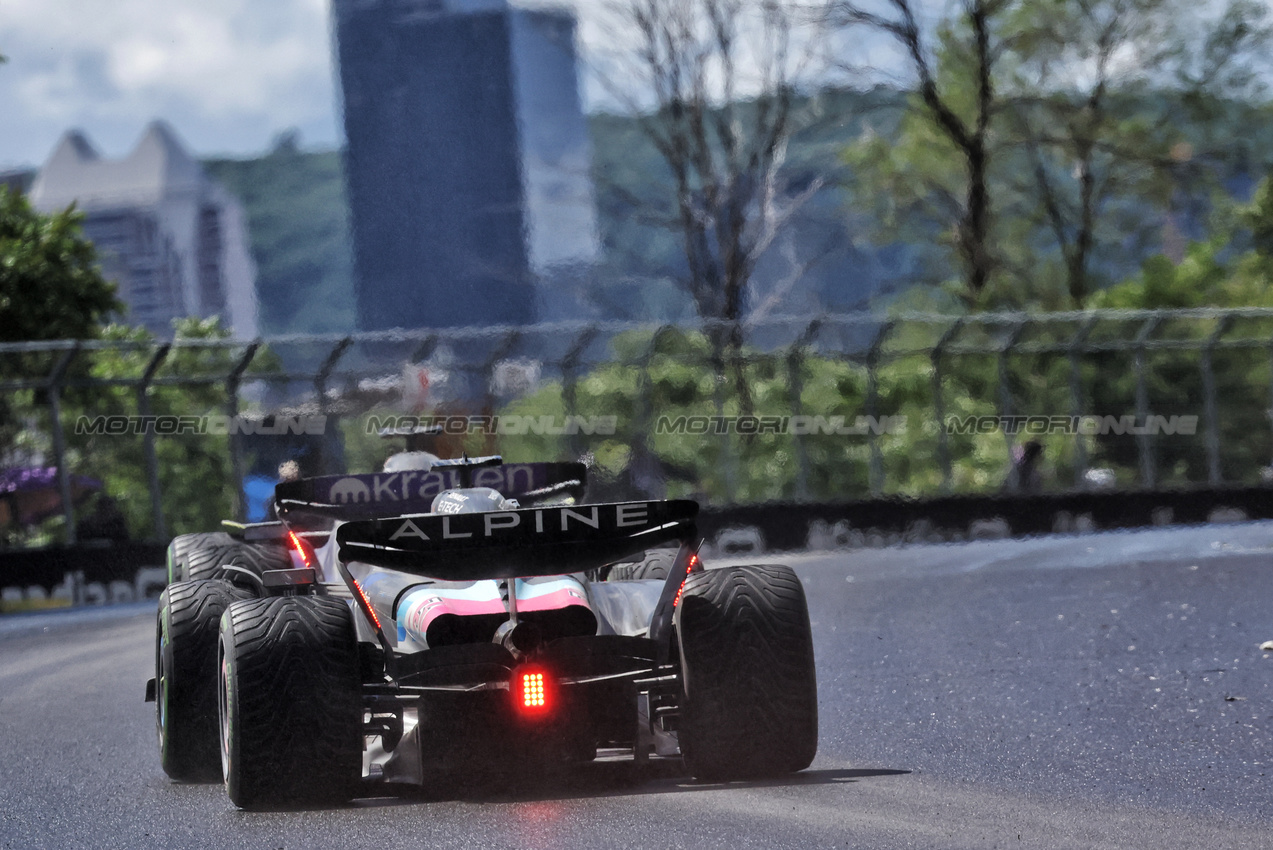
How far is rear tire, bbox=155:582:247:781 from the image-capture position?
22.0 feet

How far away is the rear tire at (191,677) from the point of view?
670 centimetres

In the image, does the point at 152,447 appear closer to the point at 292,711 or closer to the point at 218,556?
the point at 218,556

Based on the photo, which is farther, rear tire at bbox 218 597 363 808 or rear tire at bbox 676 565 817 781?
rear tire at bbox 676 565 817 781

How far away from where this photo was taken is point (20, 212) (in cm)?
2627

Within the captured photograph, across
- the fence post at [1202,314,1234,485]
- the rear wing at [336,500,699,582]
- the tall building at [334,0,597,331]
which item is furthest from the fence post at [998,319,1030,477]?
the rear wing at [336,500,699,582]

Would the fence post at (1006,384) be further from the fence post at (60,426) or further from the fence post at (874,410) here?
the fence post at (60,426)

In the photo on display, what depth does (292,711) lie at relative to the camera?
5.82m

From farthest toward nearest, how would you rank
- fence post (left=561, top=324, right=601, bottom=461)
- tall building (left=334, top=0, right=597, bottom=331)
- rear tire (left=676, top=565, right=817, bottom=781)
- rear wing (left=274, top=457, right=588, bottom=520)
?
tall building (left=334, top=0, right=597, bottom=331) < fence post (left=561, top=324, right=601, bottom=461) < rear wing (left=274, top=457, right=588, bottom=520) < rear tire (left=676, top=565, right=817, bottom=781)

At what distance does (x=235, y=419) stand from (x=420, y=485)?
1113 cm

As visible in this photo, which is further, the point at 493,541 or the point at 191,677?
the point at 191,677

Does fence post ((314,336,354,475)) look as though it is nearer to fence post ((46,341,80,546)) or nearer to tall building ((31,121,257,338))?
fence post ((46,341,80,546))

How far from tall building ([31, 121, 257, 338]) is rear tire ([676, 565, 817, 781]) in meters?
43.6

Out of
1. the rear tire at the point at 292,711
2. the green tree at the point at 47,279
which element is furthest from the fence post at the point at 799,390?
the rear tire at the point at 292,711

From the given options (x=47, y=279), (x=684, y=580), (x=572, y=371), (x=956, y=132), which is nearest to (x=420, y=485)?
(x=684, y=580)
